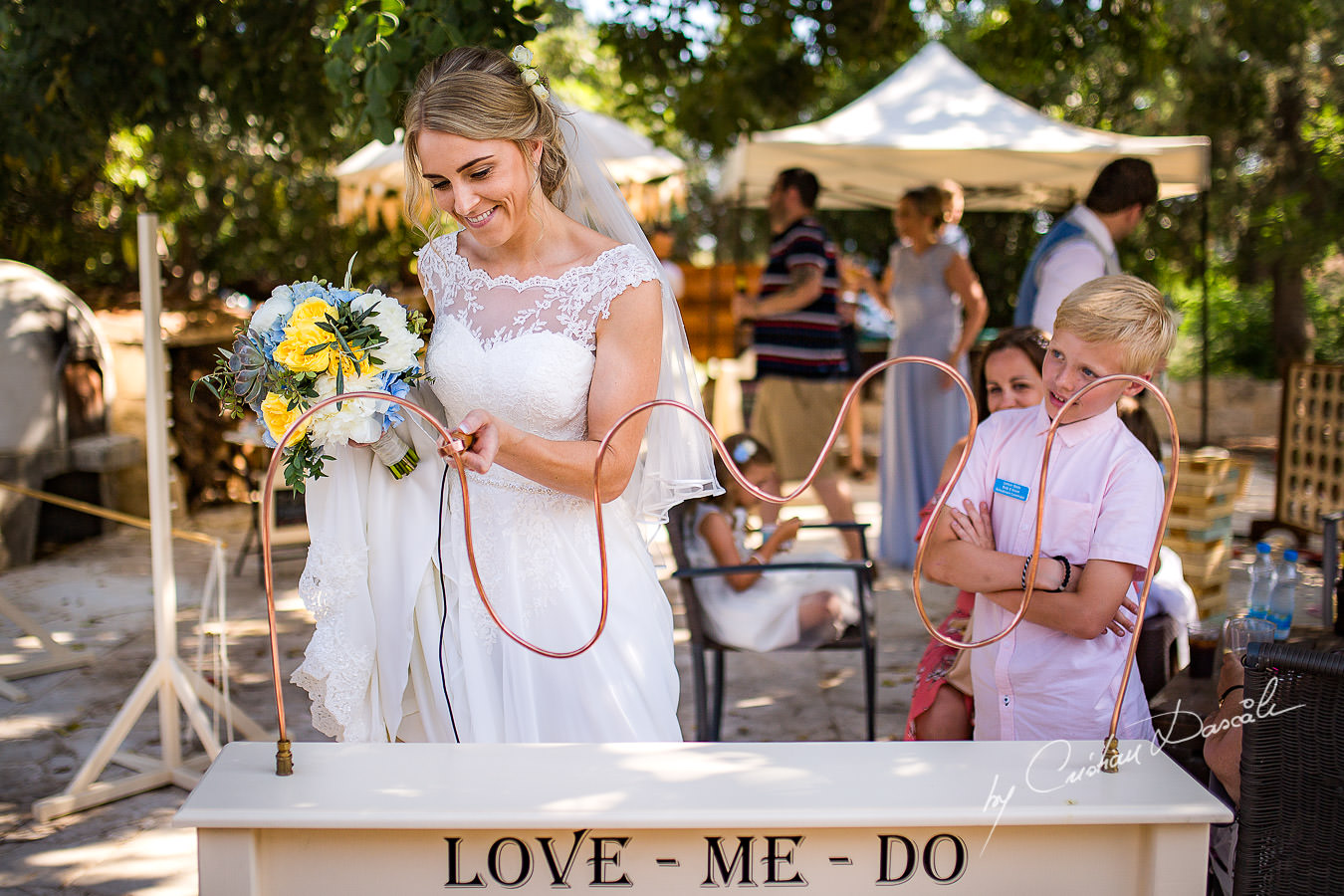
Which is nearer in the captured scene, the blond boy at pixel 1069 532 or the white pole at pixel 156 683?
the blond boy at pixel 1069 532

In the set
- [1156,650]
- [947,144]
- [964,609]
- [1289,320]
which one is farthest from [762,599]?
[1289,320]

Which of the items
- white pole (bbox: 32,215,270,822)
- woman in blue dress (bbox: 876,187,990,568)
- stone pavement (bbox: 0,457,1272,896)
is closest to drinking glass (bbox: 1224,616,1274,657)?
stone pavement (bbox: 0,457,1272,896)

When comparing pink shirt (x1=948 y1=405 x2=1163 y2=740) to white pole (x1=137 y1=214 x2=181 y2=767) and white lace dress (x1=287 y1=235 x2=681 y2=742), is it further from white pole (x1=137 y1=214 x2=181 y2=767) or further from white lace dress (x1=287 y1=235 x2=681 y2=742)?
white pole (x1=137 y1=214 x2=181 y2=767)

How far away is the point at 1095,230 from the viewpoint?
13.1 feet

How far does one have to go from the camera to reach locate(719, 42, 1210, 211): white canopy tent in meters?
6.11

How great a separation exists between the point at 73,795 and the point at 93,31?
7.84 feet

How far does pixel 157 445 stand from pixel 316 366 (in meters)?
1.68

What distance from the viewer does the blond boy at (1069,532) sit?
2105mm

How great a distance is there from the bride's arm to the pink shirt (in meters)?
0.78

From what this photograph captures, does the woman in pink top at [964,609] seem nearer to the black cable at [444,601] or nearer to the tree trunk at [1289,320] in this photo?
the black cable at [444,601]

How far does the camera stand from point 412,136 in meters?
2.01

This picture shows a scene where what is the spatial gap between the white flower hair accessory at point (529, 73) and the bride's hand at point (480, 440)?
0.73m

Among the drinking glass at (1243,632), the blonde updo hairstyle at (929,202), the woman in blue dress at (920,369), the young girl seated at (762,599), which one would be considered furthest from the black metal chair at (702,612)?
the blonde updo hairstyle at (929,202)

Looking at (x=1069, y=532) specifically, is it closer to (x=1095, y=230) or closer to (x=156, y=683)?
(x=1095, y=230)
